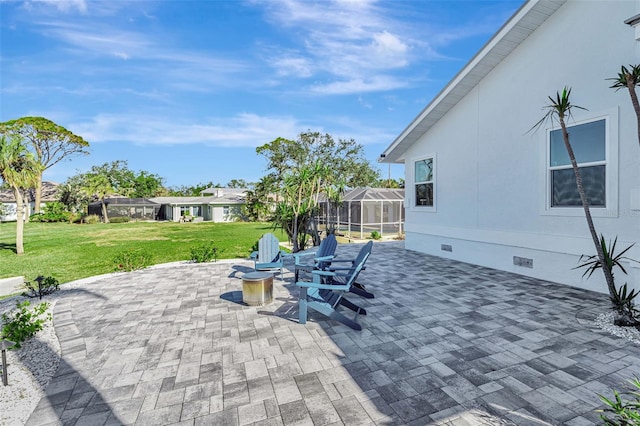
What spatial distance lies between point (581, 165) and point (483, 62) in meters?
3.55

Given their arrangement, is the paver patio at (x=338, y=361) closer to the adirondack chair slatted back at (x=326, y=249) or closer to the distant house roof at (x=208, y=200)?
Answer: the adirondack chair slatted back at (x=326, y=249)

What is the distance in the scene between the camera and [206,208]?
4284 centimetres

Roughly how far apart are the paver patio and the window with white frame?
1.94 metres

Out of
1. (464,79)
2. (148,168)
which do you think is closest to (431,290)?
(464,79)

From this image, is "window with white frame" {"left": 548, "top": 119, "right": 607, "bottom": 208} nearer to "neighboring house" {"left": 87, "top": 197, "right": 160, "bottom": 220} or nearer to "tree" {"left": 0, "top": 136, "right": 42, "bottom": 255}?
"tree" {"left": 0, "top": 136, "right": 42, "bottom": 255}

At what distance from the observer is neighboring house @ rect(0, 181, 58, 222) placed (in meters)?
38.3

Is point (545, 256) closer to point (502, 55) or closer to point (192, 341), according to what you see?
point (502, 55)

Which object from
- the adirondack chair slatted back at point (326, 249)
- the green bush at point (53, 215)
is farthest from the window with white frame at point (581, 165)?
the green bush at point (53, 215)

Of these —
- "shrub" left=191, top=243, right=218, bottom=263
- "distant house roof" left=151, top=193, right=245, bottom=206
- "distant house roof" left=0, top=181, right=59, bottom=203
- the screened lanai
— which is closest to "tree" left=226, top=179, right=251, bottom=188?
"distant house roof" left=151, top=193, right=245, bottom=206

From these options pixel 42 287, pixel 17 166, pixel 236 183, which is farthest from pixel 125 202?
pixel 42 287

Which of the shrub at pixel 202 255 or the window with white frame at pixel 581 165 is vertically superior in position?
the window with white frame at pixel 581 165

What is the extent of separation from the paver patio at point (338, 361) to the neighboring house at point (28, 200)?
46432mm

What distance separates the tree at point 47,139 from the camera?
1428 inches

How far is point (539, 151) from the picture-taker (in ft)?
22.9
